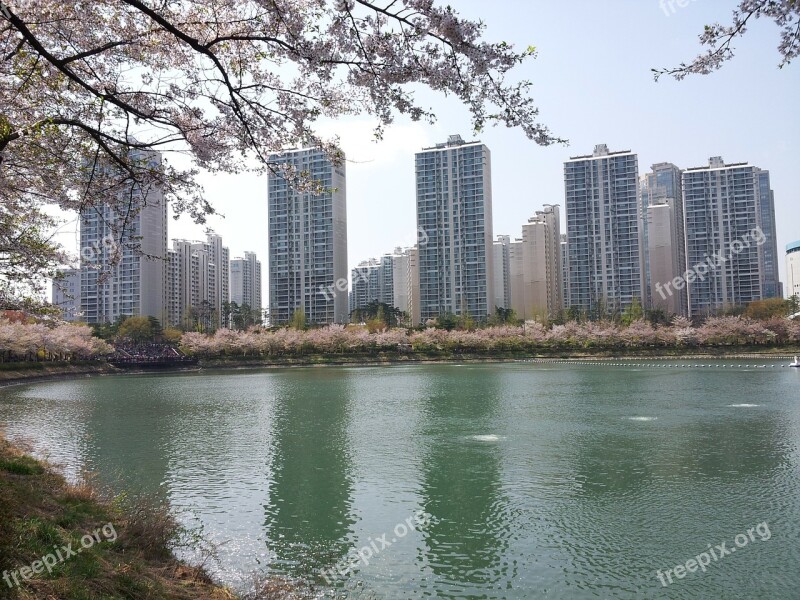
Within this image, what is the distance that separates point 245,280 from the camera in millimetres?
94188

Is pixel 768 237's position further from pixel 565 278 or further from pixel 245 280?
pixel 245 280

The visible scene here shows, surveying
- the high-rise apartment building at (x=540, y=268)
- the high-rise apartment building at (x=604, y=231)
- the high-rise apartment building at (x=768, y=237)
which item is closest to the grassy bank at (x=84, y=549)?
the high-rise apartment building at (x=540, y=268)

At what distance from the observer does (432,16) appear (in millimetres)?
3566

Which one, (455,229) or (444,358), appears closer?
(444,358)

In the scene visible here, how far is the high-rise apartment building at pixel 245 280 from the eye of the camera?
93000mm

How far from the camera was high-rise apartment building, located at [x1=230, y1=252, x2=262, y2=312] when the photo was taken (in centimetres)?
9300

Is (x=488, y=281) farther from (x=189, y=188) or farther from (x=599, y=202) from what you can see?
(x=189, y=188)

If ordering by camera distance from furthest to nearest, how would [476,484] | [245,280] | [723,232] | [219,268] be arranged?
[245,280], [219,268], [723,232], [476,484]

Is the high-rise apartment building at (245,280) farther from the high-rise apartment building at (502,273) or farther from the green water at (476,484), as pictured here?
the green water at (476,484)

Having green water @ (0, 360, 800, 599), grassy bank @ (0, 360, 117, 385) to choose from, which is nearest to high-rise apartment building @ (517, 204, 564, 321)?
grassy bank @ (0, 360, 117, 385)

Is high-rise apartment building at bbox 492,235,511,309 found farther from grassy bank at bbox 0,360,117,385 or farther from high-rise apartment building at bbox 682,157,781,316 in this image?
grassy bank at bbox 0,360,117,385

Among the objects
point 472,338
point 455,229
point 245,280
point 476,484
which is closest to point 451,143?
point 455,229

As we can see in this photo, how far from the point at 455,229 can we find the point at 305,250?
60.1 ft

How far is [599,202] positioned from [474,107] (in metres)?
67.4
